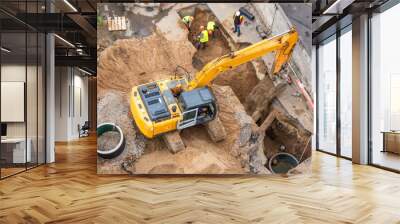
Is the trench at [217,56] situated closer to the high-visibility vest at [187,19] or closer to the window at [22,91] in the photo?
the high-visibility vest at [187,19]

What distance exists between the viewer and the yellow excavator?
248 inches

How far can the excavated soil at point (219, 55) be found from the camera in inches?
259

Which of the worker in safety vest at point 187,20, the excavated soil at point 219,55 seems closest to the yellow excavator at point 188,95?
the excavated soil at point 219,55

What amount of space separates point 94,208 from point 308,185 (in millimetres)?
3251

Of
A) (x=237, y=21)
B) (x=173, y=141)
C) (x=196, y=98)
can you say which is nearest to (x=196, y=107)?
(x=196, y=98)

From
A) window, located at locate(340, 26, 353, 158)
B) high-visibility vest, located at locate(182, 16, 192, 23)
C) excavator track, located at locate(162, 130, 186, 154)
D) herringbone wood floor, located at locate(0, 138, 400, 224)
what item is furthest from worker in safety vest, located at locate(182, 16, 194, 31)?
window, located at locate(340, 26, 353, 158)

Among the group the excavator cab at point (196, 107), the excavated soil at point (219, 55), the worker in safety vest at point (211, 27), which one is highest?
the worker in safety vest at point (211, 27)

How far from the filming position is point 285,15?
667 cm

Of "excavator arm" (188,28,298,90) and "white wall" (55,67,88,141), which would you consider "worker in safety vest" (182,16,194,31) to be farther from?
"white wall" (55,67,88,141)

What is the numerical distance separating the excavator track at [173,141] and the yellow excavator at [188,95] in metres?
0.08

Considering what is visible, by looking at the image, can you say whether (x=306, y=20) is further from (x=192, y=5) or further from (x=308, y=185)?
(x=308, y=185)

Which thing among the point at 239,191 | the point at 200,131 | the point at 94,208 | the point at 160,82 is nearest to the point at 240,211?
the point at 239,191

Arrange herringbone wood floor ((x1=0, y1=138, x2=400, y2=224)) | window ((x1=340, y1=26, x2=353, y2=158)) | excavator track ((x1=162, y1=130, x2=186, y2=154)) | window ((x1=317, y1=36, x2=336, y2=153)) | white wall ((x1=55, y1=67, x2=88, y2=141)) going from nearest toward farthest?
herringbone wood floor ((x1=0, y1=138, x2=400, y2=224)) → excavator track ((x1=162, y1=130, x2=186, y2=154)) → window ((x1=340, y1=26, x2=353, y2=158)) → window ((x1=317, y1=36, x2=336, y2=153)) → white wall ((x1=55, y1=67, x2=88, y2=141))

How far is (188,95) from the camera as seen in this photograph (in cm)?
638
